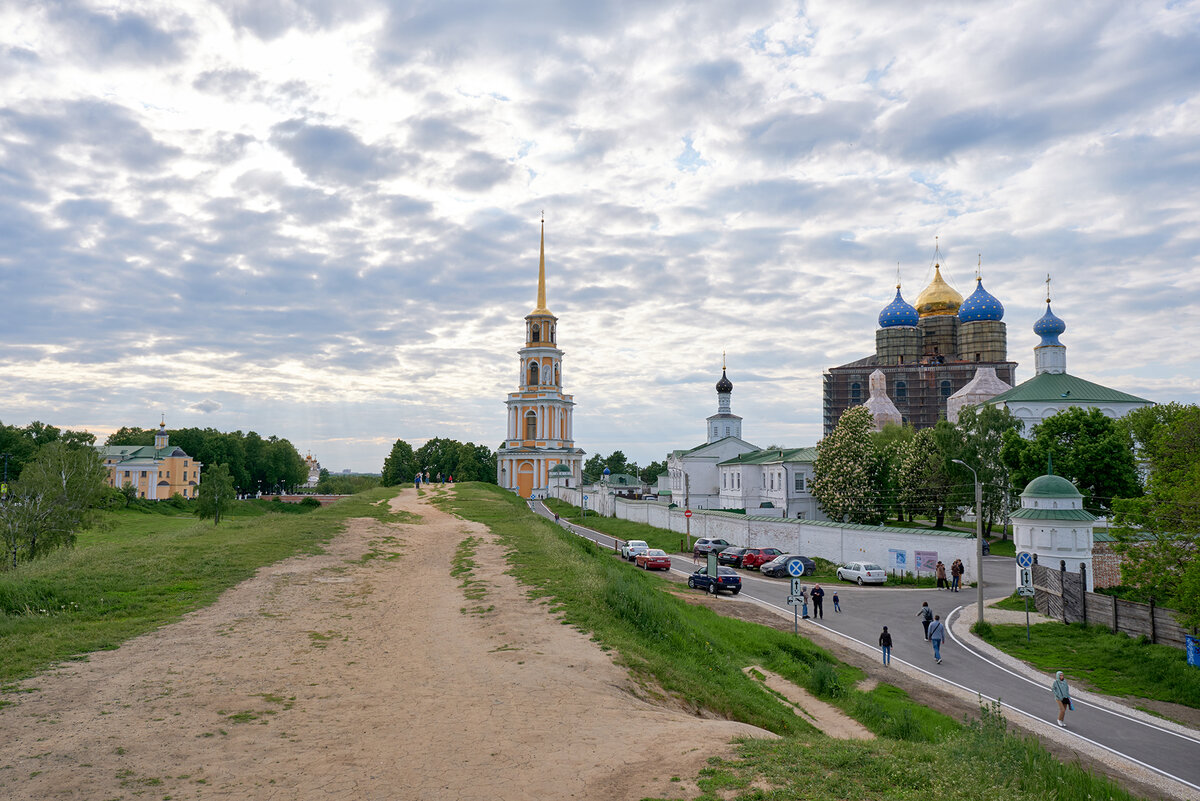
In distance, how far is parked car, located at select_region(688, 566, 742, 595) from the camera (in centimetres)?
3341

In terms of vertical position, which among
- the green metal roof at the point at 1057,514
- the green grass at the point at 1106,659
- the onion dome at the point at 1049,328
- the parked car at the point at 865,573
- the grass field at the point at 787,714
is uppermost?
the onion dome at the point at 1049,328

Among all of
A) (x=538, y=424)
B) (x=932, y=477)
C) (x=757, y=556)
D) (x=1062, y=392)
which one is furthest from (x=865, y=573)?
(x=538, y=424)

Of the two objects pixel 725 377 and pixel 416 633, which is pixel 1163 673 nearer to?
pixel 416 633

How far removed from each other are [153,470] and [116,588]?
10531 centimetres

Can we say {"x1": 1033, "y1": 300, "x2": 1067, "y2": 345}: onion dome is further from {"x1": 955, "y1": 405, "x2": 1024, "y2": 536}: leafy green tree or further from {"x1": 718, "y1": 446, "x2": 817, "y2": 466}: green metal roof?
{"x1": 718, "y1": 446, "x2": 817, "y2": 466}: green metal roof

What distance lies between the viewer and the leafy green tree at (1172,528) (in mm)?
22836

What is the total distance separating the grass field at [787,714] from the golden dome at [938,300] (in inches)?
3592

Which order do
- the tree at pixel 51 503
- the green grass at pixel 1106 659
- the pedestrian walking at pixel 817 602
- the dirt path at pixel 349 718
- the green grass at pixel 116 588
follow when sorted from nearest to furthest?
the dirt path at pixel 349 718 < the green grass at pixel 116 588 < the green grass at pixel 1106 659 < the pedestrian walking at pixel 817 602 < the tree at pixel 51 503

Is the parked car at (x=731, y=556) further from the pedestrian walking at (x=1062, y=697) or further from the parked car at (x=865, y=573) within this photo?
the pedestrian walking at (x=1062, y=697)

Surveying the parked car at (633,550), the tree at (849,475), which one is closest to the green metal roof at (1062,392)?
the tree at (849,475)

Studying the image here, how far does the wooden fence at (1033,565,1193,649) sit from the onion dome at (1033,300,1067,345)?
46960 millimetres

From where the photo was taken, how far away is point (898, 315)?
4001 inches

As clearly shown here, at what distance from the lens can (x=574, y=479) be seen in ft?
322

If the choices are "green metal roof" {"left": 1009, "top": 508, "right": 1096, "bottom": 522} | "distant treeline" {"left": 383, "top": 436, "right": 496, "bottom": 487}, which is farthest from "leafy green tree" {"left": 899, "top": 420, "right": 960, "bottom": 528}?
"distant treeline" {"left": 383, "top": 436, "right": 496, "bottom": 487}
